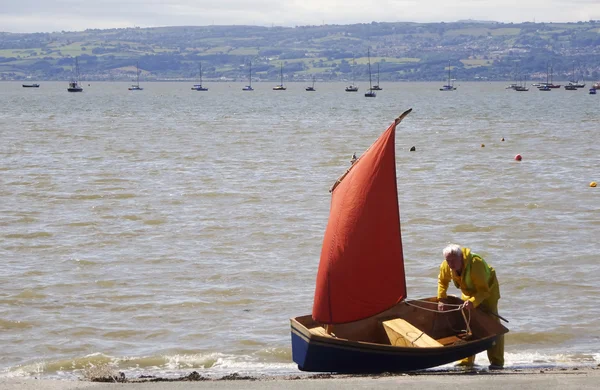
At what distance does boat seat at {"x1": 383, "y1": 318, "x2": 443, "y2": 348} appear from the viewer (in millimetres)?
12727

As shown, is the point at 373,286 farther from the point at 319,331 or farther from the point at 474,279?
the point at 474,279

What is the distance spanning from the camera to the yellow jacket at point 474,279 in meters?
12.7

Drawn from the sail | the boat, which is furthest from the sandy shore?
the sail

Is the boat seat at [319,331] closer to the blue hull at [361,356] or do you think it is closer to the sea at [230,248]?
the blue hull at [361,356]

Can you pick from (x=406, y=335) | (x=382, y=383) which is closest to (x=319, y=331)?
(x=406, y=335)

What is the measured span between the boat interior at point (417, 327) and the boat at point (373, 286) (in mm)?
13

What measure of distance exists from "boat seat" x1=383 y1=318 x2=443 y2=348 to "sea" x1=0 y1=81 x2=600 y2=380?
Result: 4.76ft

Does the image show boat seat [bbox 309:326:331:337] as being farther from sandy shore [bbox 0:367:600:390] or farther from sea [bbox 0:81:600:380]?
sea [bbox 0:81:600:380]

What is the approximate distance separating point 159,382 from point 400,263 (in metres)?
3.64

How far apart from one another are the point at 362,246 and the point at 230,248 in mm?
10722

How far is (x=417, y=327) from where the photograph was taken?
1351cm

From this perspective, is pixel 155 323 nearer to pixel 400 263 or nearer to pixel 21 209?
→ pixel 400 263

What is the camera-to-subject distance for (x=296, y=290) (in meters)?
18.9

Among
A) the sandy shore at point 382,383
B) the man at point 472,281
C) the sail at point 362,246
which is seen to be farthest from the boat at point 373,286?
the sandy shore at point 382,383
